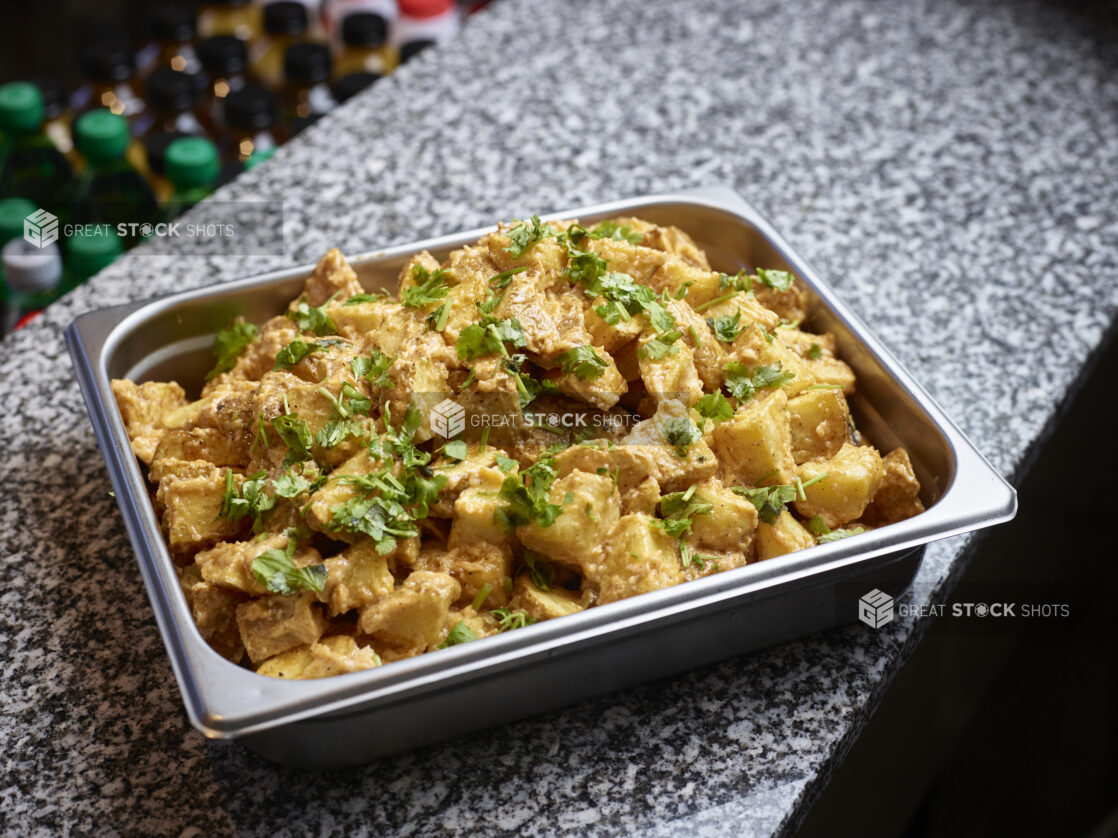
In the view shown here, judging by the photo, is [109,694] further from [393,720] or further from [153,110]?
[153,110]

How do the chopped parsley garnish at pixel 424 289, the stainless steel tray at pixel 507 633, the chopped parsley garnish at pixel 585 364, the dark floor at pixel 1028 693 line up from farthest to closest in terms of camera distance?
the dark floor at pixel 1028 693, the chopped parsley garnish at pixel 424 289, the chopped parsley garnish at pixel 585 364, the stainless steel tray at pixel 507 633

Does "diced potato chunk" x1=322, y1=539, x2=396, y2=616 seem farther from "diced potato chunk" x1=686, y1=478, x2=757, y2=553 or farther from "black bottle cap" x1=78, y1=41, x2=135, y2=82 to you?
"black bottle cap" x1=78, y1=41, x2=135, y2=82

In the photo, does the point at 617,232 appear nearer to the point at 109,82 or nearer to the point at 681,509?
the point at 681,509

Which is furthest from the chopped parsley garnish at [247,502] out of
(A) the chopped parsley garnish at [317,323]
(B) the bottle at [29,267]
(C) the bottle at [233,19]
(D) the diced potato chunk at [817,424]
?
(C) the bottle at [233,19]

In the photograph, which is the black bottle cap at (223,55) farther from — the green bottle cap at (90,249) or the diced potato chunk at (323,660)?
the diced potato chunk at (323,660)

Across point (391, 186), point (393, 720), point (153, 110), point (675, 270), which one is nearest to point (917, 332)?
point (675, 270)

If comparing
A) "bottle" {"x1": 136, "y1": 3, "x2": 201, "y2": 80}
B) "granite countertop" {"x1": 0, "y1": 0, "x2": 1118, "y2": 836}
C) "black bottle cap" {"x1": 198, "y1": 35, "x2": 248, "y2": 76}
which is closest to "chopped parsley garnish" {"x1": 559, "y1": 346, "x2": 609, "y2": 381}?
"granite countertop" {"x1": 0, "y1": 0, "x2": 1118, "y2": 836}
